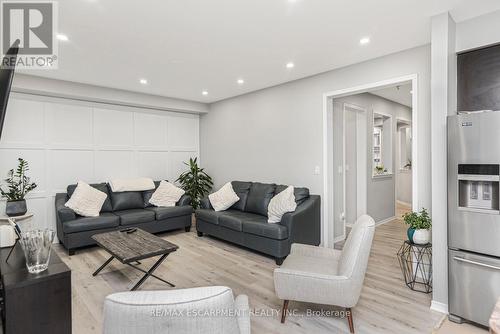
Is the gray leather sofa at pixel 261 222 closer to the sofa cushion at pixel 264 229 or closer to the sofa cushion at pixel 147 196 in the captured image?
→ the sofa cushion at pixel 264 229

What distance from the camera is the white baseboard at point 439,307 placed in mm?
2369

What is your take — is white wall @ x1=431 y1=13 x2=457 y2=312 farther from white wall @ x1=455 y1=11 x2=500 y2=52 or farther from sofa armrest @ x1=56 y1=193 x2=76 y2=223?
Answer: sofa armrest @ x1=56 y1=193 x2=76 y2=223

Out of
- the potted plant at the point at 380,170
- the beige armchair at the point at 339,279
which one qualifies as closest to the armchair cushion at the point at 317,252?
the beige armchair at the point at 339,279

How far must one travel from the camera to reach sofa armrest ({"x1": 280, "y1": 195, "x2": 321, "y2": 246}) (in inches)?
141

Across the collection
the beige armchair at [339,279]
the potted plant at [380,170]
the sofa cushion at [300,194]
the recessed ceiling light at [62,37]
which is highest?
the recessed ceiling light at [62,37]

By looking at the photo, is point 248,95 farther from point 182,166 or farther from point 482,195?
point 482,195

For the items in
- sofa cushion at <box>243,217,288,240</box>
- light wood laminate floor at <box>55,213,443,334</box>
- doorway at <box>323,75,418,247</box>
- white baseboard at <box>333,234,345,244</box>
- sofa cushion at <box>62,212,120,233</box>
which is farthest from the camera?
white baseboard at <box>333,234,345,244</box>

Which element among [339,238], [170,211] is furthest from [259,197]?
[170,211]

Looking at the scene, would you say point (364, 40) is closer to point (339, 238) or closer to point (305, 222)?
point (305, 222)

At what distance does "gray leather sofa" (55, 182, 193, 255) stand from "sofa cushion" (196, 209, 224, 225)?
1.61 feet

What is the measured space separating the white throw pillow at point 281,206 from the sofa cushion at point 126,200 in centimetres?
266

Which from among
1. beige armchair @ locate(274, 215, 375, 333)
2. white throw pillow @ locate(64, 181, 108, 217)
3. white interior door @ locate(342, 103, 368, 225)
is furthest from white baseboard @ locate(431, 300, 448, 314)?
white throw pillow @ locate(64, 181, 108, 217)

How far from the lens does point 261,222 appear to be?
380 cm

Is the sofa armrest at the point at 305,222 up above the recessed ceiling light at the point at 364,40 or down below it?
below
